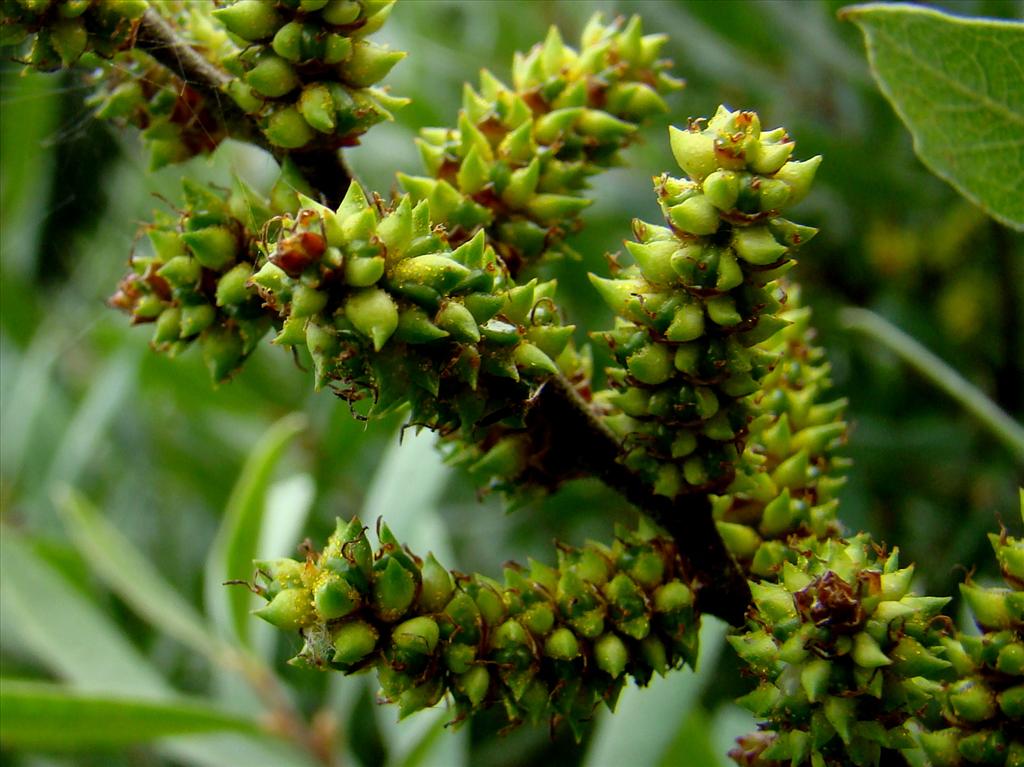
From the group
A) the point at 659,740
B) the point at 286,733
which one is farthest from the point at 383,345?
the point at 286,733

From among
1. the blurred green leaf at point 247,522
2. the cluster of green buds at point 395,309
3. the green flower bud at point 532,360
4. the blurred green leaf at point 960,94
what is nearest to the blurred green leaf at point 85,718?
the blurred green leaf at point 247,522

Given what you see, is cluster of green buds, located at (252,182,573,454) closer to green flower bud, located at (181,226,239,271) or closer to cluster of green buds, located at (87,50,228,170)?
green flower bud, located at (181,226,239,271)

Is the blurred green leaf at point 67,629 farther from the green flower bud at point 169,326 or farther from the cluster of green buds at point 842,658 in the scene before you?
the cluster of green buds at point 842,658

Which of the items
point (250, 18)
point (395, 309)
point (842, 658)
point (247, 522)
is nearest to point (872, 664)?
point (842, 658)

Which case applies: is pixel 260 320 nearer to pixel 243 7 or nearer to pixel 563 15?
pixel 243 7

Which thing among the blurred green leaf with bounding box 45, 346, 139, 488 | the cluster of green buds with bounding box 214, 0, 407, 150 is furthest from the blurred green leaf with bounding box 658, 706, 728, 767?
the blurred green leaf with bounding box 45, 346, 139, 488

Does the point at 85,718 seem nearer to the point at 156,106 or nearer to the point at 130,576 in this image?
the point at 130,576
